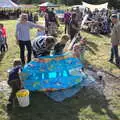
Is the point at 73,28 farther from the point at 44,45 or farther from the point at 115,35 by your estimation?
the point at 44,45

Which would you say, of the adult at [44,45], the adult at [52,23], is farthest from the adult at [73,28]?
the adult at [44,45]

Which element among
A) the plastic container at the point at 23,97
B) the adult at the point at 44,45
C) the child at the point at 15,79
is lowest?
the plastic container at the point at 23,97

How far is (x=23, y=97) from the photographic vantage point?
22.8 ft

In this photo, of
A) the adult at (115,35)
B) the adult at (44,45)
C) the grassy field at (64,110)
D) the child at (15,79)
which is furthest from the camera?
the adult at (115,35)

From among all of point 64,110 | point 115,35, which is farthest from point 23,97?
point 115,35

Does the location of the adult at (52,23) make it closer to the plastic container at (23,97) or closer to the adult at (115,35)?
the adult at (115,35)

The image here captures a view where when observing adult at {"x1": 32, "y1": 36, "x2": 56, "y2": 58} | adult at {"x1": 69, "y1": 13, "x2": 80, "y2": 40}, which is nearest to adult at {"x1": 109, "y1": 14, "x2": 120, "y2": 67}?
adult at {"x1": 69, "y1": 13, "x2": 80, "y2": 40}

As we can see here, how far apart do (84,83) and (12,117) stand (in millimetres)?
2628

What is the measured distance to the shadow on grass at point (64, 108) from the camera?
22.2ft

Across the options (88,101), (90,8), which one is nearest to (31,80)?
(88,101)

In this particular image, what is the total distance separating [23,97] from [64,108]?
90 centimetres

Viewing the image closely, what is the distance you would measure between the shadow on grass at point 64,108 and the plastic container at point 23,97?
0.33 feet

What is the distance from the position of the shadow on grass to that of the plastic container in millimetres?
102

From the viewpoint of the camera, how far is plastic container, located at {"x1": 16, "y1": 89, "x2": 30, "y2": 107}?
6.88 metres
